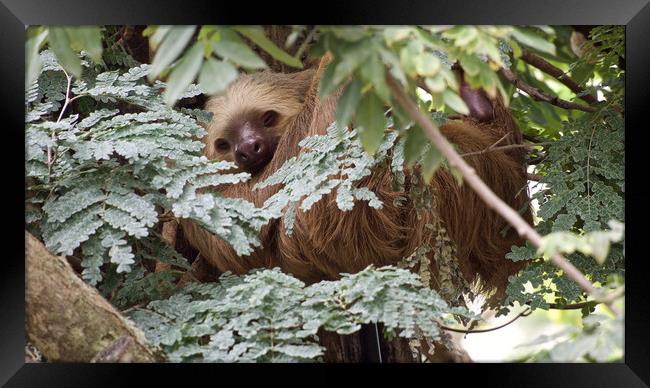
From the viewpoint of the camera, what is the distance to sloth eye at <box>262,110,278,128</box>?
4273mm

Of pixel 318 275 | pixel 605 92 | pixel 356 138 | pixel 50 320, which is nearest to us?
pixel 50 320

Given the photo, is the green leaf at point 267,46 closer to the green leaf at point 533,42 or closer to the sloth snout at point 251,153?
the green leaf at point 533,42

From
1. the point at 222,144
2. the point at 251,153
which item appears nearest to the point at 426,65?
the point at 251,153

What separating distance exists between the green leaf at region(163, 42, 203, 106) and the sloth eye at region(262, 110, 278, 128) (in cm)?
233

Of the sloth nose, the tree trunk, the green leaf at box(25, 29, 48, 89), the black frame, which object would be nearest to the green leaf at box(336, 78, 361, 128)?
the black frame

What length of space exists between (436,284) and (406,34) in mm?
1588

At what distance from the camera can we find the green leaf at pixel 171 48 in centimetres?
189

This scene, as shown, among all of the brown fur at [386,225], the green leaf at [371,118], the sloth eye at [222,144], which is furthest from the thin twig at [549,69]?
the green leaf at [371,118]

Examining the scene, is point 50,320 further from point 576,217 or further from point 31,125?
point 576,217

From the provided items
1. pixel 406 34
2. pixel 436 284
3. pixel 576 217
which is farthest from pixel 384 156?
pixel 406 34

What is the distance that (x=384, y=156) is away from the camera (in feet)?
10.5

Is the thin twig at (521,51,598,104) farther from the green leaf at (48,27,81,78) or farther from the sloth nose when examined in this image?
the green leaf at (48,27,81,78)
